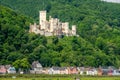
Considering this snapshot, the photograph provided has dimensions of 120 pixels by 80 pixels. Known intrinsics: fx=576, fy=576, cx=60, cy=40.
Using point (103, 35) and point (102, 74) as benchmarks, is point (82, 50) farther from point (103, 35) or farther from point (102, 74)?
point (103, 35)

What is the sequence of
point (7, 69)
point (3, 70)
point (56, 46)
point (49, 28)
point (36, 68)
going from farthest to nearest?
point (49, 28) < point (56, 46) < point (36, 68) < point (3, 70) < point (7, 69)

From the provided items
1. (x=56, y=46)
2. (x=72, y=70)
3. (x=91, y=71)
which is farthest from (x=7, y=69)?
(x=56, y=46)

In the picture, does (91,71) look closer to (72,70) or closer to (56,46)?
(72,70)

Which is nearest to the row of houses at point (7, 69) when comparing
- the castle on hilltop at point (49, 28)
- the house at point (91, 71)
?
the house at point (91, 71)

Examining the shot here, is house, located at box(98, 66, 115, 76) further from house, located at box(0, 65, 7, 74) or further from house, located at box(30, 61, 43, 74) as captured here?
house, located at box(0, 65, 7, 74)

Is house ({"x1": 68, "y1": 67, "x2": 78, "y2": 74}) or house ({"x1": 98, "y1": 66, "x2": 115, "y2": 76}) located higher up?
house ({"x1": 68, "y1": 67, "x2": 78, "y2": 74})

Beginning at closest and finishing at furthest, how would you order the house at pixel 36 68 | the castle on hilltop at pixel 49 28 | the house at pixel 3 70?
the house at pixel 3 70
the house at pixel 36 68
the castle on hilltop at pixel 49 28

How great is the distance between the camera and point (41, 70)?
3671 inches

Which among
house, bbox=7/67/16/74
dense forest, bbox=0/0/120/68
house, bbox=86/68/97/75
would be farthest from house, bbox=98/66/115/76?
house, bbox=7/67/16/74

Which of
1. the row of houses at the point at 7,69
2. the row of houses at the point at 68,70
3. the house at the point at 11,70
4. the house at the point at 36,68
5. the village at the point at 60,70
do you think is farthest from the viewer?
the row of houses at the point at 68,70

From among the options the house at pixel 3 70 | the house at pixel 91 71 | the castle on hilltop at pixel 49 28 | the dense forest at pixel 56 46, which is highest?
the castle on hilltop at pixel 49 28

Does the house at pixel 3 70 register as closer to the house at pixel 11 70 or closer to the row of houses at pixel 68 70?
the house at pixel 11 70

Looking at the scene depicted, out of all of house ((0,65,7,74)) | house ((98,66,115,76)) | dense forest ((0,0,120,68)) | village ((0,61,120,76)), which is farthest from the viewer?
dense forest ((0,0,120,68))

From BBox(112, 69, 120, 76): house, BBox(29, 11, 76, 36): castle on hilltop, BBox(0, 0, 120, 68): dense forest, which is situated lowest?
BBox(112, 69, 120, 76): house
